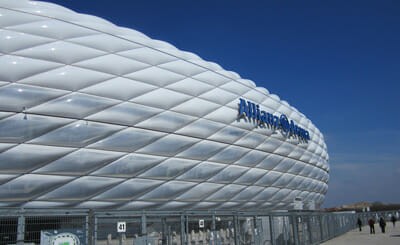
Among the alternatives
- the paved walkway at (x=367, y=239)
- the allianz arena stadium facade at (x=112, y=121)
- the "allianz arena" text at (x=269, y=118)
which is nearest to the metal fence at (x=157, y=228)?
the paved walkway at (x=367, y=239)

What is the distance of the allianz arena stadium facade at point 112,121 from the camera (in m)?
11.8

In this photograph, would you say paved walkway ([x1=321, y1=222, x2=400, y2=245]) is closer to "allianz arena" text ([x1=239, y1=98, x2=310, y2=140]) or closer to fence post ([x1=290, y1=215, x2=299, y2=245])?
fence post ([x1=290, y1=215, x2=299, y2=245])

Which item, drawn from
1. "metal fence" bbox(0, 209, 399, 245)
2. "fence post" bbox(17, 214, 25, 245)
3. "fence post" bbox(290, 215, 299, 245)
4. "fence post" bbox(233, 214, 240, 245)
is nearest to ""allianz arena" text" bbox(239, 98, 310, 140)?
"metal fence" bbox(0, 209, 399, 245)

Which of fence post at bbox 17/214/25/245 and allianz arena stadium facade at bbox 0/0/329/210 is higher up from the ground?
allianz arena stadium facade at bbox 0/0/329/210

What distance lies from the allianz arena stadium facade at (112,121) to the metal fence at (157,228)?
2099 mm

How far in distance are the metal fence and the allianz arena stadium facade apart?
6.89ft

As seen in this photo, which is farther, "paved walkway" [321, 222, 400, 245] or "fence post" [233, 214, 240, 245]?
"paved walkway" [321, 222, 400, 245]

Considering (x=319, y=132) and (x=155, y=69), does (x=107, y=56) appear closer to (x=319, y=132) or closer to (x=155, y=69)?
(x=155, y=69)

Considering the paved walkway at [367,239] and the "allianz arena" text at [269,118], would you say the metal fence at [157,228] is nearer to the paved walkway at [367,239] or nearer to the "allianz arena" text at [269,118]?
the paved walkway at [367,239]

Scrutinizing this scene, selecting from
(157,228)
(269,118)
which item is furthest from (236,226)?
(269,118)

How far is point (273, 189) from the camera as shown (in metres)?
22.0

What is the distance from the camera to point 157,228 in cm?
1067

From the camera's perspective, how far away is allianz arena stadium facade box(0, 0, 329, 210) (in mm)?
11844

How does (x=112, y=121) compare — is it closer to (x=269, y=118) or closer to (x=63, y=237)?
(x=63, y=237)
